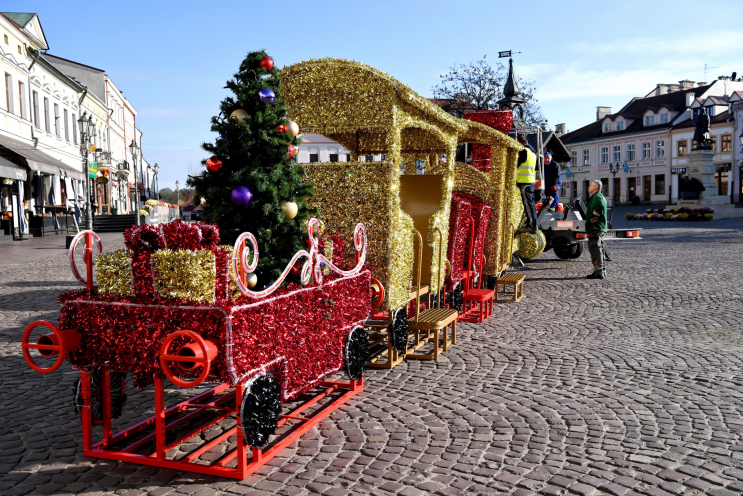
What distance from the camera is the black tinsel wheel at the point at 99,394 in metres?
3.82

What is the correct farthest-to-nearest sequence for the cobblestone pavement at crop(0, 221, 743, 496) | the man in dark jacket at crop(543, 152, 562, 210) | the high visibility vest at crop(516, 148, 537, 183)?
the man in dark jacket at crop(543, 152, 562, 210)
the high visibility vest at crop(516, 148, 537, 183)
the cobblestone pavement at crop(0, 221, 743, 496)

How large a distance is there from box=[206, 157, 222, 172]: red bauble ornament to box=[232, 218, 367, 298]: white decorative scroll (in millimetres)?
541

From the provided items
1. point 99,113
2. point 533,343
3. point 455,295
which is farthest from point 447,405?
point 99,113

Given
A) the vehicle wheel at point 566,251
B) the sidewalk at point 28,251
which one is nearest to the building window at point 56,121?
the sidewalk at point 28,251

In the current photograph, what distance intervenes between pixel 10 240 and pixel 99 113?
25546mm

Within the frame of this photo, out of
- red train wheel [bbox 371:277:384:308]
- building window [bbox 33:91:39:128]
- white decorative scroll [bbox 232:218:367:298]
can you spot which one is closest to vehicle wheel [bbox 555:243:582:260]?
red train wheel [bbox 371:277:384:308]

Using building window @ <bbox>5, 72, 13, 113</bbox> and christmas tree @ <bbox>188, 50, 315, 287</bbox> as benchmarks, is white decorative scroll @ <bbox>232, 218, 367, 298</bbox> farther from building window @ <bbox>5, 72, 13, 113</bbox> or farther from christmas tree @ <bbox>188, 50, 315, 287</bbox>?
building window @ <bbox>5, 72, 13, 113</bbox>

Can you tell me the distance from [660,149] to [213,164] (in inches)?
2446

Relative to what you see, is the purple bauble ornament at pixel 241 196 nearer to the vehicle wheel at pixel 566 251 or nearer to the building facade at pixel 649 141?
the vehicle wheel at pixel 566 251

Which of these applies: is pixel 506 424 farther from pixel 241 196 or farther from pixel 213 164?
pixel 213 164

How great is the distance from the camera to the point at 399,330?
229 inches

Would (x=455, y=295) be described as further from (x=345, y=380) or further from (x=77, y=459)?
(x=77, y=459)

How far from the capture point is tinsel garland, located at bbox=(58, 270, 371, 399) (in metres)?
3.35

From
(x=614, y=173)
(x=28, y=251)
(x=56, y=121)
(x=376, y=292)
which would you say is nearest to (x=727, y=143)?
(x=614, y=173)
